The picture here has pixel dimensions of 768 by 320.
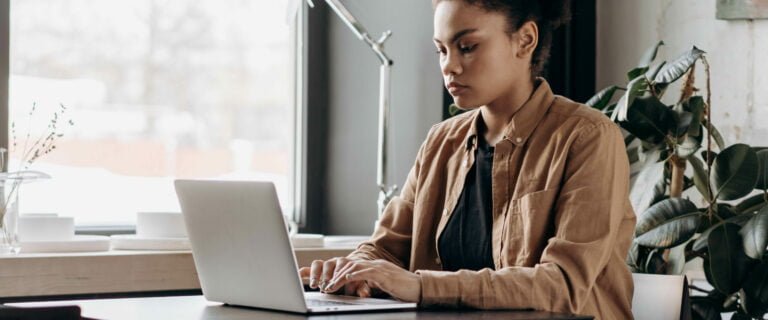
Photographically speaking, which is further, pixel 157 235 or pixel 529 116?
pixel 157 235

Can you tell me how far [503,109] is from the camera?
7.00ft

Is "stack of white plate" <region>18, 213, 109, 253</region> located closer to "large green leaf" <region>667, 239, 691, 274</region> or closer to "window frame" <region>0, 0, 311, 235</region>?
"window frame" <region>0, 0, 311, 235</region>

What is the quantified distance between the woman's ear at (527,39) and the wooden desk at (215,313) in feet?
1.94

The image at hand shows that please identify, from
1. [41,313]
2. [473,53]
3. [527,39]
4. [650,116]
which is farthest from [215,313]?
[650,116]

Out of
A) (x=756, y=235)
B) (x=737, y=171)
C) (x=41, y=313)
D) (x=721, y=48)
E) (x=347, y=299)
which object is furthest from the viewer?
(x=721, y=48)

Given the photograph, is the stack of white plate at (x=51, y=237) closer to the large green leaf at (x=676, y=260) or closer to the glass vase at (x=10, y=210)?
the glass vase at (x=10, y=210)

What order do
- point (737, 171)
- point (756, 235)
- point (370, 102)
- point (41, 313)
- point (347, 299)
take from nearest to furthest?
point (41, 313)
point (347, 299)
point (756, 235)
point (737, 171)
point (370, 102)

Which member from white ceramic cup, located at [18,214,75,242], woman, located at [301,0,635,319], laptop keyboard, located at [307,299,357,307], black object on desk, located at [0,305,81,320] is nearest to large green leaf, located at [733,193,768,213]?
woman, located at [301,0,635,319]

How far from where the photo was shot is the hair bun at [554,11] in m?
2.19

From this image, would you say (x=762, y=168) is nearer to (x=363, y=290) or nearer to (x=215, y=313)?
(x=363, y=290)

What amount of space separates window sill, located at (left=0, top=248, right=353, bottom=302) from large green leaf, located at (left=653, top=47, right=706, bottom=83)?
1164 millimetres

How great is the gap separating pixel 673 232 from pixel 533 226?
2.33 feet

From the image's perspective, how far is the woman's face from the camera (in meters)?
2.04

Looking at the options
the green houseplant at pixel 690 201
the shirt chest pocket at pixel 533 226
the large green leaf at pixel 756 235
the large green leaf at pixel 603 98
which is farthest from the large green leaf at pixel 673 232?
the shirt chest pocket at pixel 533 226
